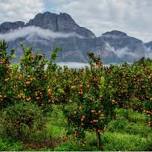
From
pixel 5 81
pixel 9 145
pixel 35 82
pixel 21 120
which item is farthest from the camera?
pixel 35 82

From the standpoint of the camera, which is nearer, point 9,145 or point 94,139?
point 9,145

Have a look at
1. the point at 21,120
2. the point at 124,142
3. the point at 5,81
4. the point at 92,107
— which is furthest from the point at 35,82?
the point at 124,142

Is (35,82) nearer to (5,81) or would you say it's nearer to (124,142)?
(5,81)

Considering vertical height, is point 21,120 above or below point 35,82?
below

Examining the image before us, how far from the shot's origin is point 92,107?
71.8 feet

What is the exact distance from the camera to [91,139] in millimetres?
24500

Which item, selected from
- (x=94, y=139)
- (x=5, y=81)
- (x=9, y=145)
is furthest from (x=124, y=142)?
(x=5, y=81)

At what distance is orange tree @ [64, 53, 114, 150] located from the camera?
2194 centimetres

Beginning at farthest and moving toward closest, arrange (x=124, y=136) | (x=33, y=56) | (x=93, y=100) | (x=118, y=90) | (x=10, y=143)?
(x=118, y=90)
(x=33, y=56)
(x=124, y=136)
(x=10, y=143)
(x=93, y=100)

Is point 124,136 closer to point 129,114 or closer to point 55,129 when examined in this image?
point 55,129

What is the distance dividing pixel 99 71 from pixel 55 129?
Answer: 18.8 feet

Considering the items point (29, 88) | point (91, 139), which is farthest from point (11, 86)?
point (91, 139)

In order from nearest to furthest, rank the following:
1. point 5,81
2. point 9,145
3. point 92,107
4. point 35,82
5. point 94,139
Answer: point 92,107, point 9,145, point 94,139, point 5,81, point 35,82

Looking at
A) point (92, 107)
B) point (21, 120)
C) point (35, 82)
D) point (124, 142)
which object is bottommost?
point (124, 142)
